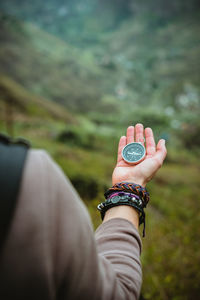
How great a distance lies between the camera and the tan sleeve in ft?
2.19

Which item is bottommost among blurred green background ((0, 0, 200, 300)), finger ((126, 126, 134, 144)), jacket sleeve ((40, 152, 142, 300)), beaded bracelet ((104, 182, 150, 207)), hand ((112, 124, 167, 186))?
jacket sleeve ((40, 152, 142, 300))

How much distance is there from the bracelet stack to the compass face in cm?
30

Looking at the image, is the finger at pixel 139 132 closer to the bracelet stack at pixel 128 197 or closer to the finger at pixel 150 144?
the finger at pixel 150 144

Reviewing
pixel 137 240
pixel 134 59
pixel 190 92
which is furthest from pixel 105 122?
pixel 134 59

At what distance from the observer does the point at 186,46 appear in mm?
42000

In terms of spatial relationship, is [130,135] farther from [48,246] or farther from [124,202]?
[48,246]

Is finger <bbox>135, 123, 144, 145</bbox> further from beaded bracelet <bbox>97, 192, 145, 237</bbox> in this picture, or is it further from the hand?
beaded bracelet <bbox>97, 192, 145, 237</bbox>

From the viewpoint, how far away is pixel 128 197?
1.42 metres

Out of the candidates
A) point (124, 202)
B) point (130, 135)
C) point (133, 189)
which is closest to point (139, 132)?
point (130, 135)

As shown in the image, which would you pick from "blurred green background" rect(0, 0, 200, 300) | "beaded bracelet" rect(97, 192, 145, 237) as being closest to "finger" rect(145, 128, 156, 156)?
"beaded bracelet" rect(97, 192, 145, 237)

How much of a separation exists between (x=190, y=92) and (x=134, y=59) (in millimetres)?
20413

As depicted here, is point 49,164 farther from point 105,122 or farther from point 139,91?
point 139,91

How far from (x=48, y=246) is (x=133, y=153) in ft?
4.06

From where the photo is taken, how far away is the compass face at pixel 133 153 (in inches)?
70.5
